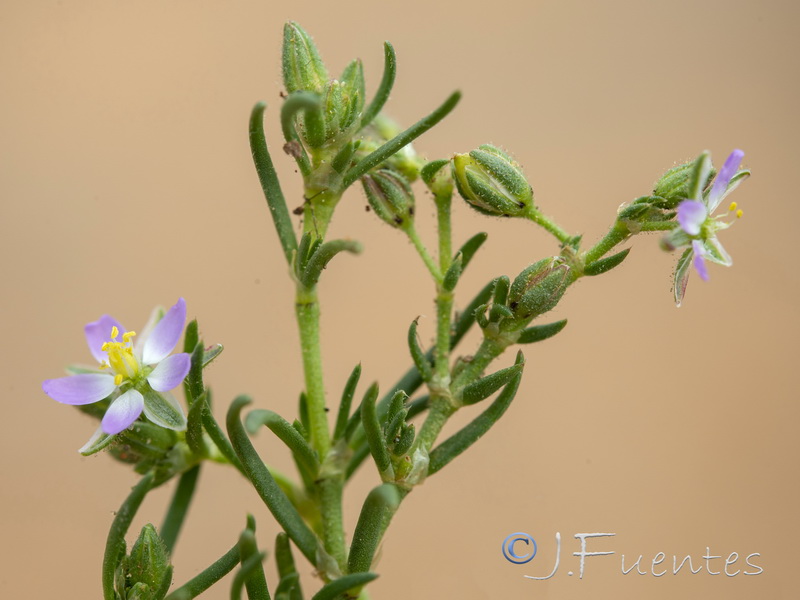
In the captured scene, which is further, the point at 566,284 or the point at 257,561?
the point at 566,284

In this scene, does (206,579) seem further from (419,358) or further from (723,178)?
(723,178)

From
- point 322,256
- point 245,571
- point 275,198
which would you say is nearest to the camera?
point 245,571

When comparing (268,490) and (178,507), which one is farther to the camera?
(178,507)

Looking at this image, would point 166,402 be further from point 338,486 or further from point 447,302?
point 447,302

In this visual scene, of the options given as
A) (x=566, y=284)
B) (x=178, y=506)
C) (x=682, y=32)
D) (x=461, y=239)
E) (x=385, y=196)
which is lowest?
(x=178, y=506)

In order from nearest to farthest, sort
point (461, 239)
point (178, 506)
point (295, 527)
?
point (295, 527) < point (178, 506) < point (461, 239)

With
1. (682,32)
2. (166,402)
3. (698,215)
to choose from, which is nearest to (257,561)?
(166,402)

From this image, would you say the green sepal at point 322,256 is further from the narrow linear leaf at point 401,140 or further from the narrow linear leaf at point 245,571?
the narrow linear leaf at point 245,571

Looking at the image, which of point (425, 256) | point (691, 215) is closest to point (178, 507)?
point (425, 256)
